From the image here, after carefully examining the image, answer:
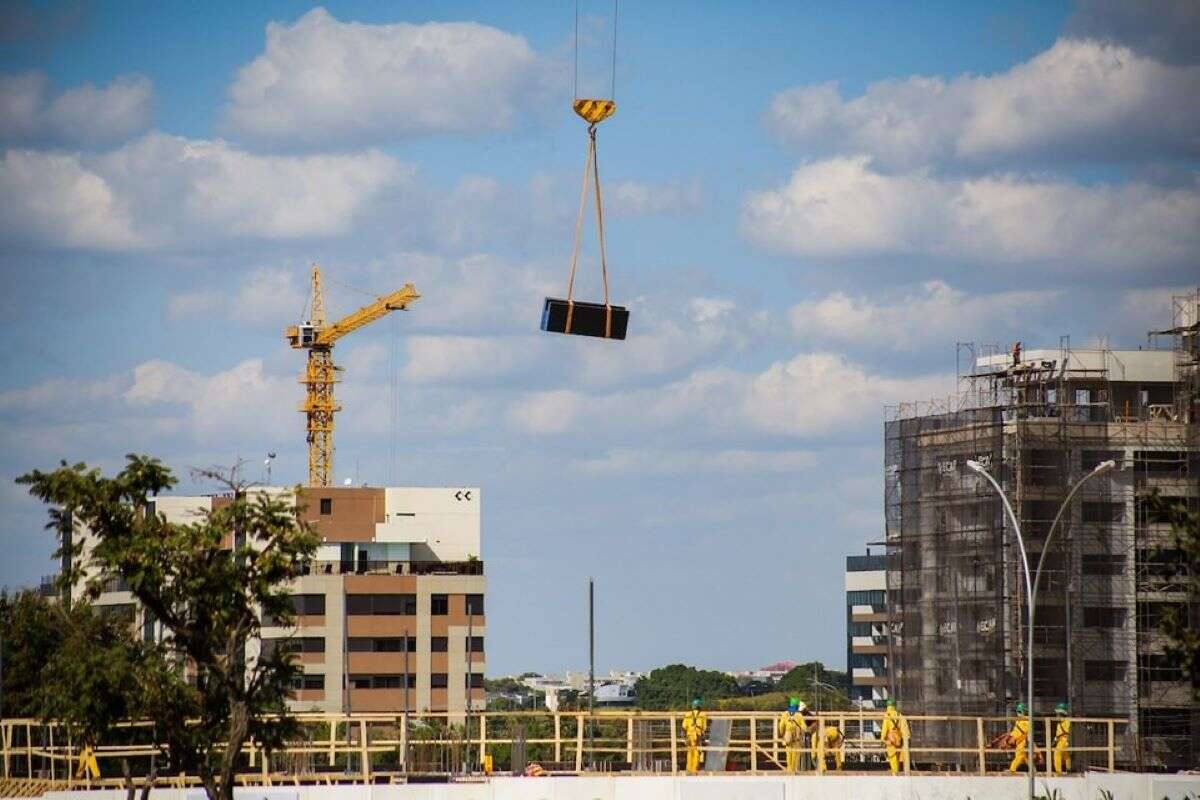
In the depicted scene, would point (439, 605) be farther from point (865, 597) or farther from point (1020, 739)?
point (1020, 739)

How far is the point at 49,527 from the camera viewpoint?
114 ft

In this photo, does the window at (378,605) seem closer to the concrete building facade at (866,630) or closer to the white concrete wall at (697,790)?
the concrete building facade at (866,630)

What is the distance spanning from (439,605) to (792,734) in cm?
9159

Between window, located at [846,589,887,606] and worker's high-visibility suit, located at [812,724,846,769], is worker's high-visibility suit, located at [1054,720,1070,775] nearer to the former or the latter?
worker's high-visibility suit, located at [812,724,846,769]

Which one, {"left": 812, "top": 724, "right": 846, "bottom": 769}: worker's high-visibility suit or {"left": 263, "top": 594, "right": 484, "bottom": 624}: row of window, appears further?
{"left": 263, "top": 594, "right": 484, "bottom": 624}: row of window

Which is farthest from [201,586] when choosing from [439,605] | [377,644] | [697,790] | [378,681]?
[439,605]

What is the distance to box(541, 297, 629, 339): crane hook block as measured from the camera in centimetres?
4634

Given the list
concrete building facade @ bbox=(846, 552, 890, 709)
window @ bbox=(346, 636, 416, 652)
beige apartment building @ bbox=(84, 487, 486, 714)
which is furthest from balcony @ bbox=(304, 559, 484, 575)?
concrete building facade @ bbox=(846, 552, 890, 709)

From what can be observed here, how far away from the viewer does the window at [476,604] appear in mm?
133625

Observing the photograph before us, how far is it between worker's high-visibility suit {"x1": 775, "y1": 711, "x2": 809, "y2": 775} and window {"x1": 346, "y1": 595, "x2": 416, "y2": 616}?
294 feet

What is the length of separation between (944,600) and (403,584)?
53.3m

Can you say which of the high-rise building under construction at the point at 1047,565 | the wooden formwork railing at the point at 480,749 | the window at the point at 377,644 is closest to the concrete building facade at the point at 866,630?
the window at the point at 377,644

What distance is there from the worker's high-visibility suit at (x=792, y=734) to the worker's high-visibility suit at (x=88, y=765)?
1465cm

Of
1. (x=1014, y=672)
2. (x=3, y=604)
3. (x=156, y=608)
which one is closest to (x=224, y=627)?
(x=156, y=608)
